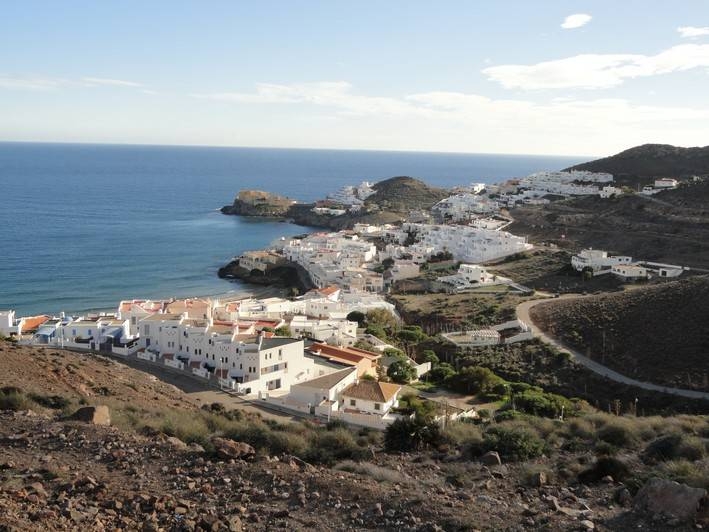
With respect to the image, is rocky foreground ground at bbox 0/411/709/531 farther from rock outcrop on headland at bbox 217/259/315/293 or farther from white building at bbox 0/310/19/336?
rock outcrop on headland at bbox 217/259/315/293

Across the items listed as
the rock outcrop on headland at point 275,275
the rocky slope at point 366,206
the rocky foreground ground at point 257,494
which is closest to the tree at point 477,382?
the rocky foreground ground at point 257,494

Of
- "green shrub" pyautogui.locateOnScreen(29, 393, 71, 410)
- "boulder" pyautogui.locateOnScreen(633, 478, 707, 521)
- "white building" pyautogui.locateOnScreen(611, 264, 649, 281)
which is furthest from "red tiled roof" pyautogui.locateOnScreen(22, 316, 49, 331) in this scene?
"white building" pyautogui.locateOnScreen(611, 264, 649, 281)

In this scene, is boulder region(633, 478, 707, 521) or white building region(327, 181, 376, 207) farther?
white building region(327, 181, 376, 207)

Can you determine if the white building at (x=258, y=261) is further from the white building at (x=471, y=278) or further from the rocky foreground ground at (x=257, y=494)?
the rocky foreground ground at (x=257, y=494)

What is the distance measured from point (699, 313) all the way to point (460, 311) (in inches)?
545

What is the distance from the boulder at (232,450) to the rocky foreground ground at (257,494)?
0.02m

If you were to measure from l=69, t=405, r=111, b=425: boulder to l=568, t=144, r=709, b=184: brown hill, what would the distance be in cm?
8085

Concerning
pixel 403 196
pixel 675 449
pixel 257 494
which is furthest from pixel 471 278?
pixel 403 196

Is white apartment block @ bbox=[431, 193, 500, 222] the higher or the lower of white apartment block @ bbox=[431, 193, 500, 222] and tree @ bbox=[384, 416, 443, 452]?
the higher

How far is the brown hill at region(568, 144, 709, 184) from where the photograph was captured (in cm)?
8344

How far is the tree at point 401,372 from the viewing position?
87.8ft

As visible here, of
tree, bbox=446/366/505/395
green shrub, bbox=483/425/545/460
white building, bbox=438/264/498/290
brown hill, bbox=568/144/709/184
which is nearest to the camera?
green shrub, bbox=483/425/545/460

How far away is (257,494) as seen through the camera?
8.91m

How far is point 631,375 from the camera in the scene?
86.8ft
